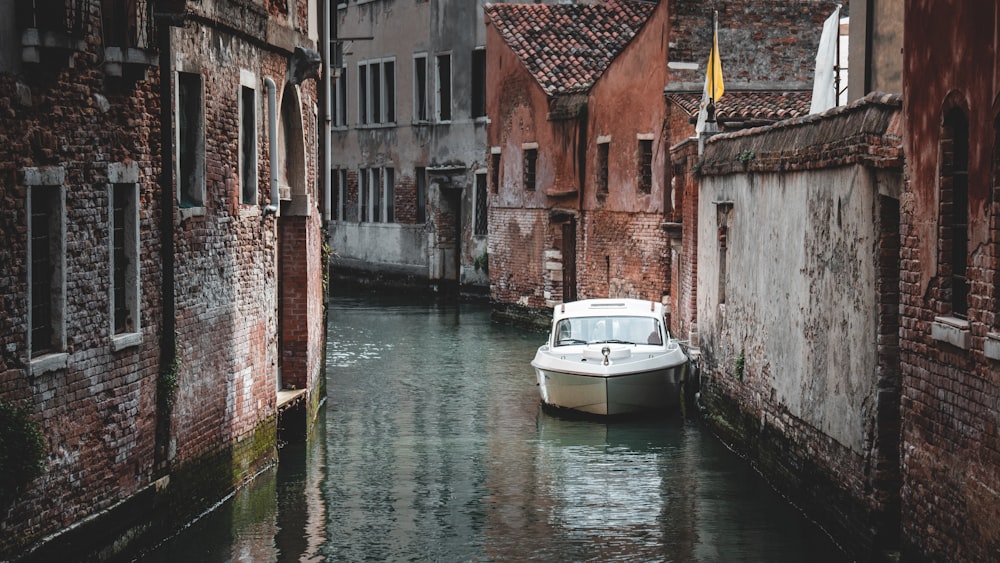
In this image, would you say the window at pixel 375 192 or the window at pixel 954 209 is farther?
the window at pixel 375 192

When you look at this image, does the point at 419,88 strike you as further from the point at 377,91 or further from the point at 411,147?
the point at 377,91

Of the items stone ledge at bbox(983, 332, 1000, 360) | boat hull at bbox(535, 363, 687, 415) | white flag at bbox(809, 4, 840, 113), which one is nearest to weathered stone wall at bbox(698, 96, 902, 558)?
boat hull at bbox(535, 363, 687, 415)

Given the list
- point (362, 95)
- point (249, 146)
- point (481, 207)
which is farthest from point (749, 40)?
point (362, 95)

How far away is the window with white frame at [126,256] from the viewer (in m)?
10.0

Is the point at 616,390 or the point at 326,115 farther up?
the point at 326,115

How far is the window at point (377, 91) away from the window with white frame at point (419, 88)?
51.8 inches

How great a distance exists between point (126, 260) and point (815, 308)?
5.09 m

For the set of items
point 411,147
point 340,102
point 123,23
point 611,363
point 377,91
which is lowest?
point 611,363

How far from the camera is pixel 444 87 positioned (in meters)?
35.9

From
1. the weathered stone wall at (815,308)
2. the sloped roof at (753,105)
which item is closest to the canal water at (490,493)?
the weathered stone wall at (815,308)

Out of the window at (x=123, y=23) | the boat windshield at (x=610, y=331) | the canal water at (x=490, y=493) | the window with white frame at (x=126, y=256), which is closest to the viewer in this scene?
the window at (x=123, y=23)

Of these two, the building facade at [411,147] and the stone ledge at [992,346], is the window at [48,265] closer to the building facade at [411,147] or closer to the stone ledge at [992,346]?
the stone ledge at [992,346]

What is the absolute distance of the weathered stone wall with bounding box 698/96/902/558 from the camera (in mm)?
9766

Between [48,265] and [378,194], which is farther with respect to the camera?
[378,194]
